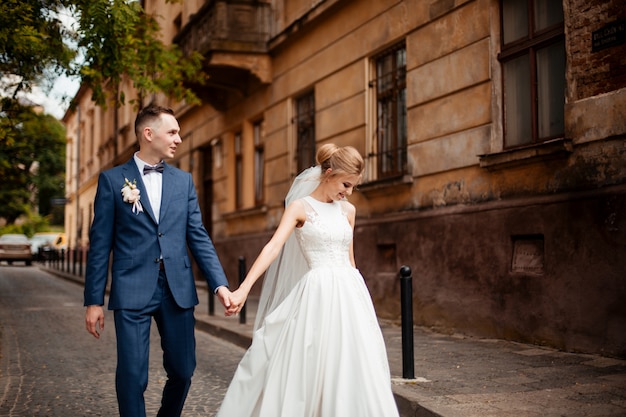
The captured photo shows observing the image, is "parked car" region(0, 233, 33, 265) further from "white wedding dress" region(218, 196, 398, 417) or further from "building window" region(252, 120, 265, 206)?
"white wedding dress" region(218, 196, 398, 417)

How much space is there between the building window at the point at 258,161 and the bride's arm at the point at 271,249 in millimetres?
12735

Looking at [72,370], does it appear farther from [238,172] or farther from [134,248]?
[238,172]

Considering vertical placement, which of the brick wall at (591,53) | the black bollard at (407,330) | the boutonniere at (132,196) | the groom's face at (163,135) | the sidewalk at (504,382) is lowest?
the sidewalk at (504,382)

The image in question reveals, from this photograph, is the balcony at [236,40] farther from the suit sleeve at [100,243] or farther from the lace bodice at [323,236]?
the suit sleeve at [100,243]

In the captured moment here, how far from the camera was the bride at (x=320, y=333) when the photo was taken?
4.12m

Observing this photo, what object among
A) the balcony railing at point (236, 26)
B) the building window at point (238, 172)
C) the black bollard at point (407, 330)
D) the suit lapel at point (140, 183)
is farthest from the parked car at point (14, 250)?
the suit lapel at point (140, 183)

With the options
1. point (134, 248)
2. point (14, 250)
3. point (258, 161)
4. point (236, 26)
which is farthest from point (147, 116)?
point (14, 250)

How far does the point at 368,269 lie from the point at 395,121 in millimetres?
2379

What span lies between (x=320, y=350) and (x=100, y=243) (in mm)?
1339

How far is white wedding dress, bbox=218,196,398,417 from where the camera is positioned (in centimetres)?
411

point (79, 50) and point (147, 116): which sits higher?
point (79, 50)

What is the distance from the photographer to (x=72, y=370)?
7906 mm

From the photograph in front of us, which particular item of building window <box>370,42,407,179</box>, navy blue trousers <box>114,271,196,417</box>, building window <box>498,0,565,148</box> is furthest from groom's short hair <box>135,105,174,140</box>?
building window <box>370,42,407,179</box>

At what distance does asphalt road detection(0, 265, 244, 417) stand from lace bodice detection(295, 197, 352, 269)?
2.09m
